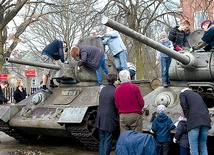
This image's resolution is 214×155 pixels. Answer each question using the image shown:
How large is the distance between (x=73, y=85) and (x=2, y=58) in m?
10.8

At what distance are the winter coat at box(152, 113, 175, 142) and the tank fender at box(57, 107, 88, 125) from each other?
6.26 feet

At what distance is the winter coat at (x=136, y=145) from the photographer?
652 cm

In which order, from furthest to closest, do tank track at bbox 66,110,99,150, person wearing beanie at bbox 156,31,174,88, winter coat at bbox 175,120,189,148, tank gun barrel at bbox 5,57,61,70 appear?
tank gun barrel at bbox 5,57,61,70 → person wearing beanie at bbox 156,31,174,88 → tank track at bbox 66,110,99,150 → winter coat at bbox 175,120,189,148

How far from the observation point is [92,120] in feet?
30.0

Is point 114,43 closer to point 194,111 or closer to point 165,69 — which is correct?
point 165,69

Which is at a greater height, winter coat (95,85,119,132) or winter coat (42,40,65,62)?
winter coat (42,40,65,62)

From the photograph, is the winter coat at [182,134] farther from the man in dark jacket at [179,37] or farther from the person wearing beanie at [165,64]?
the man in dark jacket at [179,37]

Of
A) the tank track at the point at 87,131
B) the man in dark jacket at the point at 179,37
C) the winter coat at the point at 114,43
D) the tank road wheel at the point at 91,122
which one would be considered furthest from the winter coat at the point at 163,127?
the winter coat at the point at 114,43

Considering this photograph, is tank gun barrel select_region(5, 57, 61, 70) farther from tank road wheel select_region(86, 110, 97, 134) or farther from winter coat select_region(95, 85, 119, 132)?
winter coat select_region(95, 85, 119, 132)

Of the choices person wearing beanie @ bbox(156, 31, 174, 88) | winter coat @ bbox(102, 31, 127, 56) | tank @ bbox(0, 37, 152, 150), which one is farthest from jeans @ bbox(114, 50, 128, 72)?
person wearing beanie @ bbox(156, 31, 174, 88)

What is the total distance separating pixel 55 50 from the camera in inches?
441

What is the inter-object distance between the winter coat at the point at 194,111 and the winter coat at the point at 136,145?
0.66 m

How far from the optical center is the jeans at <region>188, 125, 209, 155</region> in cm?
658

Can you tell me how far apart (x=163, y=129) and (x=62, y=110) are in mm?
3040
